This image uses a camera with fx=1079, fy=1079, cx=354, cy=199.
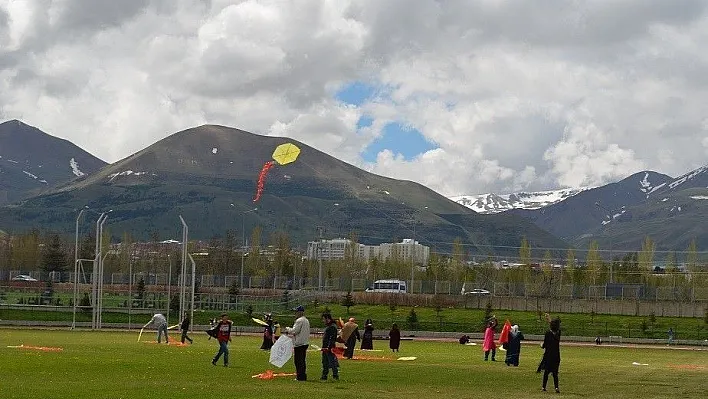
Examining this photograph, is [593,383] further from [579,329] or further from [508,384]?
[579,329]

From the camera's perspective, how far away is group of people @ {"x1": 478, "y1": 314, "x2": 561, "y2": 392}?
32156mm

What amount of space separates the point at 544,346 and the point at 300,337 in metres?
7.43

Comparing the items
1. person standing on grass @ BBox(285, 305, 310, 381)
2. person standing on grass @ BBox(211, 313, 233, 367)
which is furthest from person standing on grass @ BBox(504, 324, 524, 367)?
person standing on grass @ BBox(285, 305, 310, 381)

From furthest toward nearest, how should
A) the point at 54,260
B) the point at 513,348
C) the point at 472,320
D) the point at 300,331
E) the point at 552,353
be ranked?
1. the point at 54,260
2. the point at 472,320
3. the point at 513,348
4. the point at 300,331
5. the point at 552,353

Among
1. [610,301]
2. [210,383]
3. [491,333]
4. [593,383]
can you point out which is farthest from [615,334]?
[210,383]

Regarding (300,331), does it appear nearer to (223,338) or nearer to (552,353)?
(223,338)

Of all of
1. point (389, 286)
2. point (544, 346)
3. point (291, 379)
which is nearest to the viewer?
point (544, 346)

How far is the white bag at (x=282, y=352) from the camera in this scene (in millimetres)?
34000

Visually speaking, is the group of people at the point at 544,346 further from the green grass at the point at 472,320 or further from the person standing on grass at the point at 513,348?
the green grass at the point at 472,320

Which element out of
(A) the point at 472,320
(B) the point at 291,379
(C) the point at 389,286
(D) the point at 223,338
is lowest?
(A) the point at 472,320

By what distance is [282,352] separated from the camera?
34125 millimetres

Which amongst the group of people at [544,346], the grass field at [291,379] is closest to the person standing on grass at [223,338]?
the grass field at [291,379]

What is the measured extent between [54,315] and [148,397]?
3037 inches

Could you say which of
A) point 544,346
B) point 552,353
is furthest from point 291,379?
point 552,353
